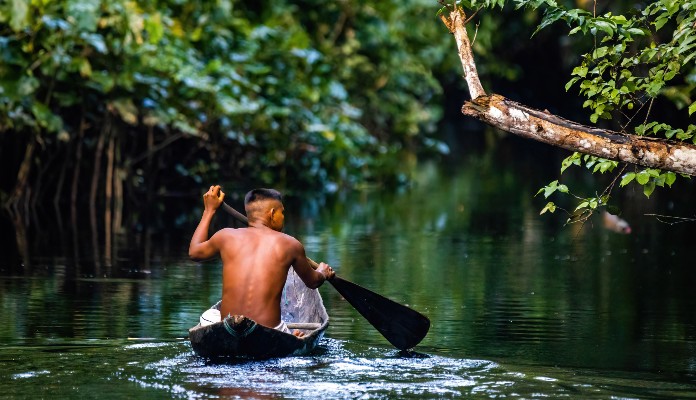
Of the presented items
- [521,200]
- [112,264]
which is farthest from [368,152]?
[112,264]

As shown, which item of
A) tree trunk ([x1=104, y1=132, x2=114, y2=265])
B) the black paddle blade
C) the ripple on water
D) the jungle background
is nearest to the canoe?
the ripple on water

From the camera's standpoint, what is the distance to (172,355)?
317 inches

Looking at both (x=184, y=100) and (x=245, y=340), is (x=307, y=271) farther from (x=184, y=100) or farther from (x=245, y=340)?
(x=184, y=100)

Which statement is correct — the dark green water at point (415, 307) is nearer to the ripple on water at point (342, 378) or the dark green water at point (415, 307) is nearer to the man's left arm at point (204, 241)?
the ripple on water at point (342, 378)

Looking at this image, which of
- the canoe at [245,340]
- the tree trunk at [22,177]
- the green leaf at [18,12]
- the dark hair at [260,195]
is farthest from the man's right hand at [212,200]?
the tree trunk at [22,177]

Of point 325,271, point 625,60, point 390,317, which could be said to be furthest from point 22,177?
point 625,60

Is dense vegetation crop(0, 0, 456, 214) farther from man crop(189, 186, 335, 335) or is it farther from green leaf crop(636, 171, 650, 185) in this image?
green leaf crop(636, 171, 650, 185)

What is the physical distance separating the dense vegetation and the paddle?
297 inches

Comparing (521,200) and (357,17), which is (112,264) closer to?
(521,200)

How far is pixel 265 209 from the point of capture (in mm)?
8156

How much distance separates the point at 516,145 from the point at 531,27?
3961 mm

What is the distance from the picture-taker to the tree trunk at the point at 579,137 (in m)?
7.46

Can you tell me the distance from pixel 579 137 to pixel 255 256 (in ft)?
6.49

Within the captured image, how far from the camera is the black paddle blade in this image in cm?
852
